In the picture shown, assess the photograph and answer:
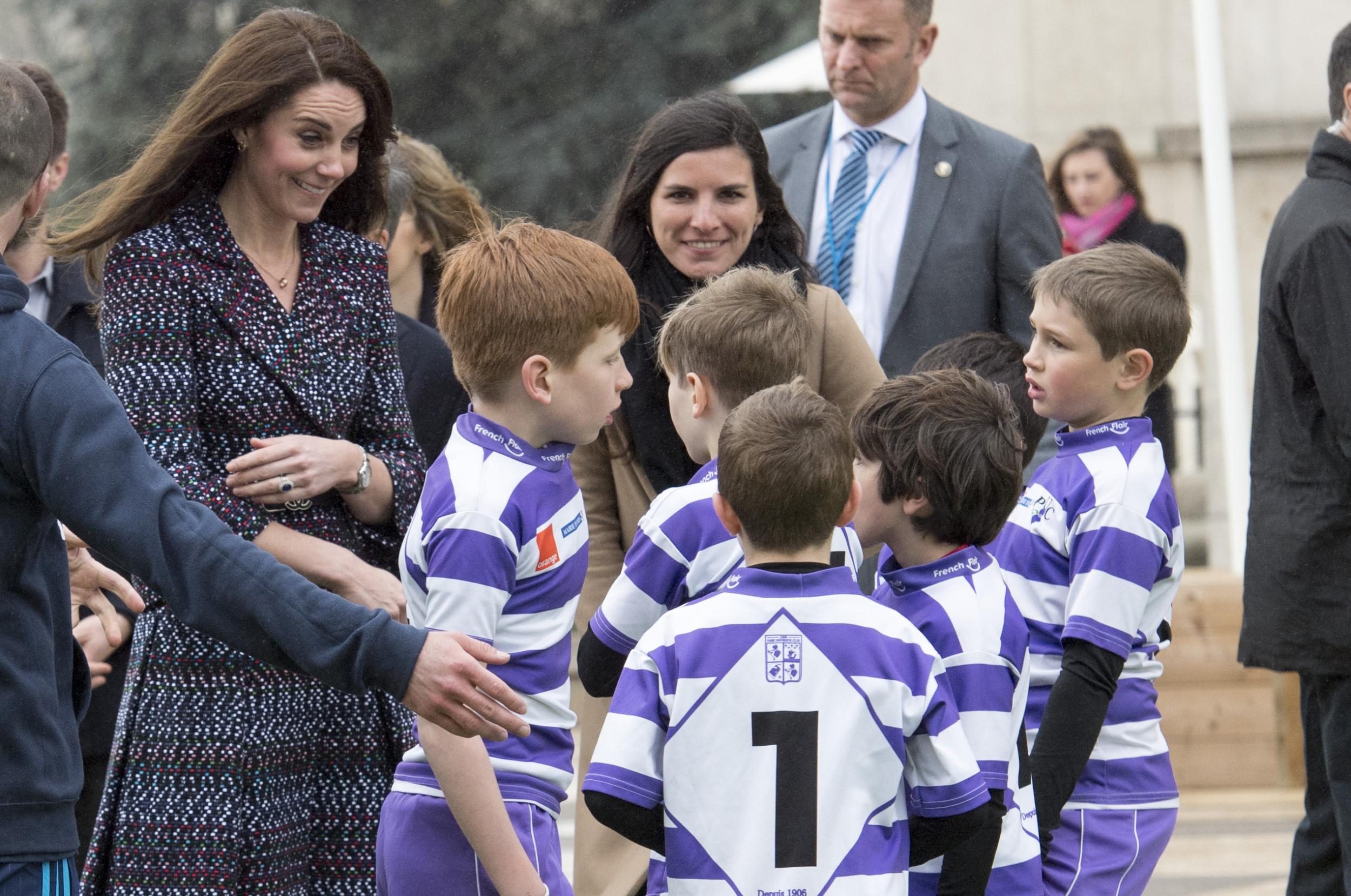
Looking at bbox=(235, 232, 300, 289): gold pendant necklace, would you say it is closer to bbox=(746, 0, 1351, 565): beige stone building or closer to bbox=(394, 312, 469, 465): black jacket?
bbox=(394, 312, 469, 465): black jacket

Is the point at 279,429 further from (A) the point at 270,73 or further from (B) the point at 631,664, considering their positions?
(B) the point at 631,664

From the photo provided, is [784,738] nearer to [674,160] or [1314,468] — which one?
[674,160]

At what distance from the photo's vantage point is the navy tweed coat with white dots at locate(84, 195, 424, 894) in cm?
287

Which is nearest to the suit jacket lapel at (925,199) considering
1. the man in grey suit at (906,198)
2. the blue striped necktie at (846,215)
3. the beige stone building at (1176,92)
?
the man in grey suit at (906,198)

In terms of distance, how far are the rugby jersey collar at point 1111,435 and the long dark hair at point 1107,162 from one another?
13.3 ft

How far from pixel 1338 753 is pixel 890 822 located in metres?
2.17

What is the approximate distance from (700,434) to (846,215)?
65.2 inches

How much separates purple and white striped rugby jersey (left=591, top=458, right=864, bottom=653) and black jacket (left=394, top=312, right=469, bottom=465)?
139 cm

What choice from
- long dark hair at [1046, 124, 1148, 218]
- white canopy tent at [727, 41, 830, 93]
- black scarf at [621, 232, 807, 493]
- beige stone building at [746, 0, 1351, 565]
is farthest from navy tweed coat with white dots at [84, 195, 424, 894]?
beige stone building at [746, 0, 1351, 565]

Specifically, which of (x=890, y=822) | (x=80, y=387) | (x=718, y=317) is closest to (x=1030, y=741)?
(x=890, y=822)

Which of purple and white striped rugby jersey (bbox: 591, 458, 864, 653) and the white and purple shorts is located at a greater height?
purple and white striped rugby jersey (bbox: 591, 458, 864, 653)

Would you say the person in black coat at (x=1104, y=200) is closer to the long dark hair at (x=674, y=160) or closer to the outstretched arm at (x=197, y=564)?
the long dark hair at (x=674, y=160)

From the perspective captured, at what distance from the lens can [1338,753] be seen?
13.7 feet

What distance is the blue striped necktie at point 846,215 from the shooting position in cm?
441
